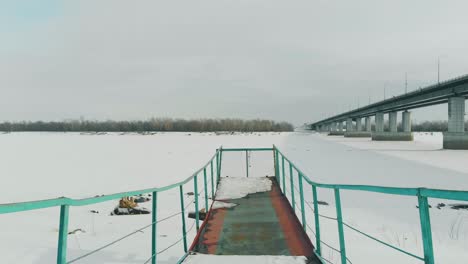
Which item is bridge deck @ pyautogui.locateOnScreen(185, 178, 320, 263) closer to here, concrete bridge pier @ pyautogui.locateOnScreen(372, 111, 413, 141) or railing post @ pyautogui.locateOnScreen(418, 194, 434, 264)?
railing post @ pyautogui.locateOnScreen(418, 194, 434, 264)

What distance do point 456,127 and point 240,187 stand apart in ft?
108

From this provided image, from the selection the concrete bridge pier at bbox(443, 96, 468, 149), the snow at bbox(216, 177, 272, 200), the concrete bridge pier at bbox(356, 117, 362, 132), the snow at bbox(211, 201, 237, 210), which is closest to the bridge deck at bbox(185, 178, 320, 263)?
Result: the snow at bbox(211, 201, 237, 210)

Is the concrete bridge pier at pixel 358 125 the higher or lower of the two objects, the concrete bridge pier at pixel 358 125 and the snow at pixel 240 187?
the higher

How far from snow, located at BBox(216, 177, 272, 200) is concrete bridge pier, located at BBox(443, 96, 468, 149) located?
96.9ft

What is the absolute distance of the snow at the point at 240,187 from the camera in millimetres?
9281

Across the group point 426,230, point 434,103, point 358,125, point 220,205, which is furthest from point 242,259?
point 358,125

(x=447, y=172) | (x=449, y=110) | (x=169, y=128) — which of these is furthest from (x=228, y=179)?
(x=169, y=128)

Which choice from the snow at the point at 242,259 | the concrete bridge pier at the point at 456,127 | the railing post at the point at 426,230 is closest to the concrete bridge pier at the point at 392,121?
the concrete bridge pier at the point at 456,127

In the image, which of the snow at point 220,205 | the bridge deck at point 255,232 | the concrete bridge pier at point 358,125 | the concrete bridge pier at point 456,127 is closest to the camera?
the bridge deck at point 255,232

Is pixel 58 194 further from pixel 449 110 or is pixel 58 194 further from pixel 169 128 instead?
pixel 169 128

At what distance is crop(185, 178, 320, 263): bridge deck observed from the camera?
5.01m

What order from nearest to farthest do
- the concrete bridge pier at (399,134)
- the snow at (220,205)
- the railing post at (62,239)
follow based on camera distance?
1. the railing post at (62,239)
2. the snow at (220,205)
3. the concrete bridge pier at (399,134)

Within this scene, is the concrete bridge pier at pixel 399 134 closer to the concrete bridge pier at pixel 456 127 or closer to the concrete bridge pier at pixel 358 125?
the concrete bridge pier at pixel 456 127

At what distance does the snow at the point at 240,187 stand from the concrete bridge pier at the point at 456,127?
1163 inches
